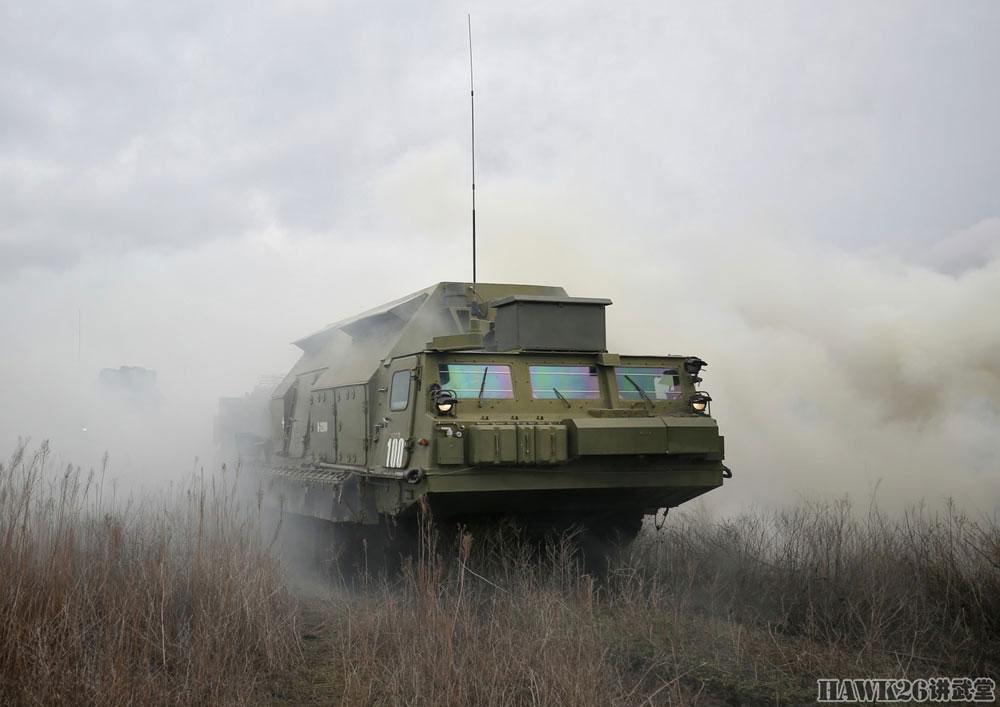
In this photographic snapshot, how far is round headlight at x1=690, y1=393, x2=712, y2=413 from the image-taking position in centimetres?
905

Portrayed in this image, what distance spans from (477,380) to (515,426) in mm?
754

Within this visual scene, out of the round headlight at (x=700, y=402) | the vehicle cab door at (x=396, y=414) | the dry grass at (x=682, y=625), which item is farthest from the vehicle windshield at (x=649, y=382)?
the vehicle cab door at (x=396, y=414)

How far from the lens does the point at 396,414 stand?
8.88 m

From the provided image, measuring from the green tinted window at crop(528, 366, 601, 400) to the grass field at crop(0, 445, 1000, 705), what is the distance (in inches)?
50.8

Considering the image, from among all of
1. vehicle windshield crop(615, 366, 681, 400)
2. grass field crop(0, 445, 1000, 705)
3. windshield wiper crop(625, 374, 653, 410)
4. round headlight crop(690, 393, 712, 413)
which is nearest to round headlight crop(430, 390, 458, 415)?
grass field crop(0, 445, 1000, 705)

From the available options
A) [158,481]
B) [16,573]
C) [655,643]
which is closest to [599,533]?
[655,643]

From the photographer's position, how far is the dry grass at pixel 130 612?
4.93m

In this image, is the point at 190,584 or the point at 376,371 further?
the point at 376,371

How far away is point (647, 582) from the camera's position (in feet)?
28.0

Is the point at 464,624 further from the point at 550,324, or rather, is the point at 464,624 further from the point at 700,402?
the point at 700,402

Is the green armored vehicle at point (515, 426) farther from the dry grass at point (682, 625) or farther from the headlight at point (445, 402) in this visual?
the dry grass at point (682, 625)

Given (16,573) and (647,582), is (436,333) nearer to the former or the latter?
(647,582)

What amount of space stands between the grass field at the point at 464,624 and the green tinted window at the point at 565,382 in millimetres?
1290

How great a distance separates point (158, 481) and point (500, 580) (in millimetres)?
10414
